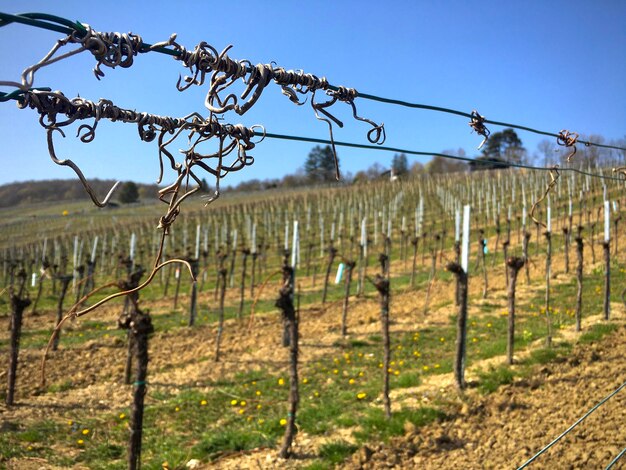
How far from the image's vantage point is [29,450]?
196 inches

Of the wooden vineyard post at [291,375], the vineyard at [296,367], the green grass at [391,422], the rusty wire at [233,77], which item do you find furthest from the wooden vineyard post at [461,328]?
the rusty wire at [233,77]

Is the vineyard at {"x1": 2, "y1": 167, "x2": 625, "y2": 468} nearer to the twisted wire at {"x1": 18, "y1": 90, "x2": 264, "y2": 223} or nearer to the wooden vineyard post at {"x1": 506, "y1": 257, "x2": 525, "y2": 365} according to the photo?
the wooden vineyard post at {"x1": 506, "y1": 257, "x2": 525, "y2": 365}

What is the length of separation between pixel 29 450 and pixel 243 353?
4354 mm

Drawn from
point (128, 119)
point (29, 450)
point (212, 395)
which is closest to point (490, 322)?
point (212, 395)

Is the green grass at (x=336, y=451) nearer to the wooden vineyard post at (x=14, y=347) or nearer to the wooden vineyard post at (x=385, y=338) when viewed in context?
the wooden vineyard post at (x=385, y=338)

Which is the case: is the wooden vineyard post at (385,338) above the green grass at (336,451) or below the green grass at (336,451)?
above

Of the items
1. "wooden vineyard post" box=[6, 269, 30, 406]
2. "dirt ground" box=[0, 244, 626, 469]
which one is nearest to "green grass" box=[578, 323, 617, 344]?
"dirt ground" box=[0, 244, 626, 469]

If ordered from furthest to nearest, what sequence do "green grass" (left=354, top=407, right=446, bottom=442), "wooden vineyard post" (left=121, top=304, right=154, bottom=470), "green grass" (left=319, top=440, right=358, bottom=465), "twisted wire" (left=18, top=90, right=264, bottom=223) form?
"green grass" (left=354, top=407, right=446, bottom=442) < "green grass" (left=319, top=440, right=358, bottom=465) < "wooden vineyard post" (left=121, top=304, right=154, bottom=470) < "twisted wire" (left=18, top=90, right=264, bottom=223)

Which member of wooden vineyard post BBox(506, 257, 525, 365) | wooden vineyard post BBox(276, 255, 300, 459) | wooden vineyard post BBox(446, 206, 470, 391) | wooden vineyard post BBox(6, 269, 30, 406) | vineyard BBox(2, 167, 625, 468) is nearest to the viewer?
wooden vineyard post BBox(276, 255, 300, 459)

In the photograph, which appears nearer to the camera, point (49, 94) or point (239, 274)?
point (49, 94)

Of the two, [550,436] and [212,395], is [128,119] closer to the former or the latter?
[550,436]

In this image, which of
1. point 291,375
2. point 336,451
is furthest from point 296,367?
point 336,451

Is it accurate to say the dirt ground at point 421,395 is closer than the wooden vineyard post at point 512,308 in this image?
Yes

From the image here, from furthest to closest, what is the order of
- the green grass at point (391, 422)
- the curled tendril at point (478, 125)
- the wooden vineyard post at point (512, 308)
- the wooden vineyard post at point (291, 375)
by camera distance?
1. the wooden vineyard post at point (512, 308)
2. the green grass at point (391, 422)
3. the wooden vineyard post at point (291, 375)
4. the curled tendril at point (478, 125)
